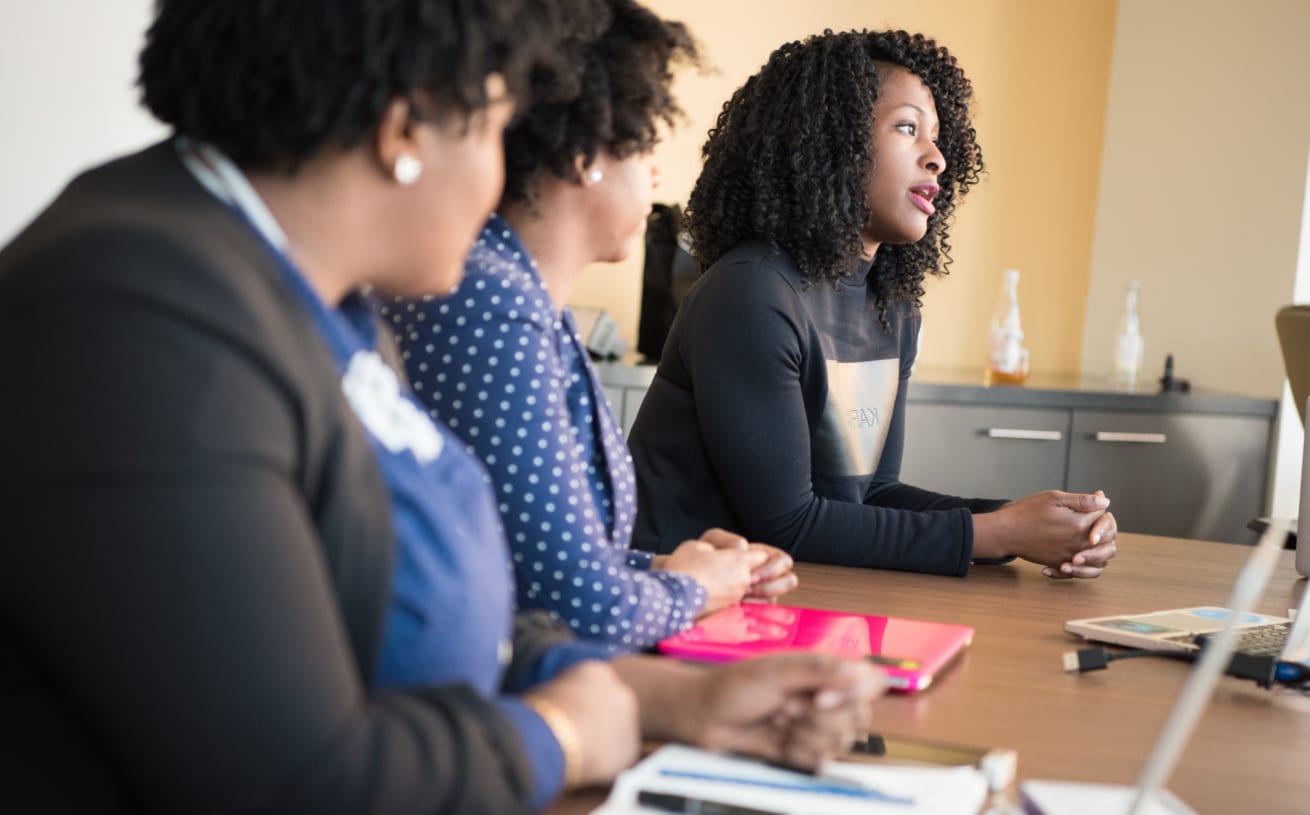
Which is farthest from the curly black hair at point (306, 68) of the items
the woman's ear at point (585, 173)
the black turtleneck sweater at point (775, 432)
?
the black turtleneck sweater at point (775, 432)

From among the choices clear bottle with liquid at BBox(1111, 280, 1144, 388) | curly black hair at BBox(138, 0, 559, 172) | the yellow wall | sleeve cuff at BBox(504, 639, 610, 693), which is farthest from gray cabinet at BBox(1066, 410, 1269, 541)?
curly black hair at BBox(138, 0, 559, 172)

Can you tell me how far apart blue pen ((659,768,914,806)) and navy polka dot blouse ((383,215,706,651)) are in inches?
11.7

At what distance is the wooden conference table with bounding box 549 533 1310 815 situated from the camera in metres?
0.98

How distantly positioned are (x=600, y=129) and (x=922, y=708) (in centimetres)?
57

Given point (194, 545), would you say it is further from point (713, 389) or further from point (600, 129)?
point (713, 389)

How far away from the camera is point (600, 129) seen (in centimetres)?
127

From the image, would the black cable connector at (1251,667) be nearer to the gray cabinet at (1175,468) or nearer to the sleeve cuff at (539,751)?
the sleeve cuff at (539,751)

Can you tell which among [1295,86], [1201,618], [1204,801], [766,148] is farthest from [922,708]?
[1295,86]

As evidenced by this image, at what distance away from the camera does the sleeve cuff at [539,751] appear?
76 cm

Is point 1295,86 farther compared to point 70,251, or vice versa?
point 1295,86

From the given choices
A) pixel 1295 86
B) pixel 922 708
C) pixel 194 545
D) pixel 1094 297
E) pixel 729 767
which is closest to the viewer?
pixel 194 545

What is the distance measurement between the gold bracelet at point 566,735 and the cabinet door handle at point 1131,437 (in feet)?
10.2

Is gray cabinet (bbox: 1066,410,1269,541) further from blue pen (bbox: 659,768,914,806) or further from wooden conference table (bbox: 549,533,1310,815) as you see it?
blue pen (bbox: 659,768,914,806)

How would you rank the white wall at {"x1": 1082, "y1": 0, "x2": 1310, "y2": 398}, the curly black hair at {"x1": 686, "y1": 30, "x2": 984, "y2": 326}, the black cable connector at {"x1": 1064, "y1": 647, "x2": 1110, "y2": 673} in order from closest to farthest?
the black cable connector at {"x1": 1064, "y1": 647, "x2": 1110, "y2": 673} → the curly black hair at {"x1": 686, "y1": 30, "x2": 984, "y2": 326} → the white wall at {"x1": 1082, "y1": 0, "x2": 1310, "y2": 398}
